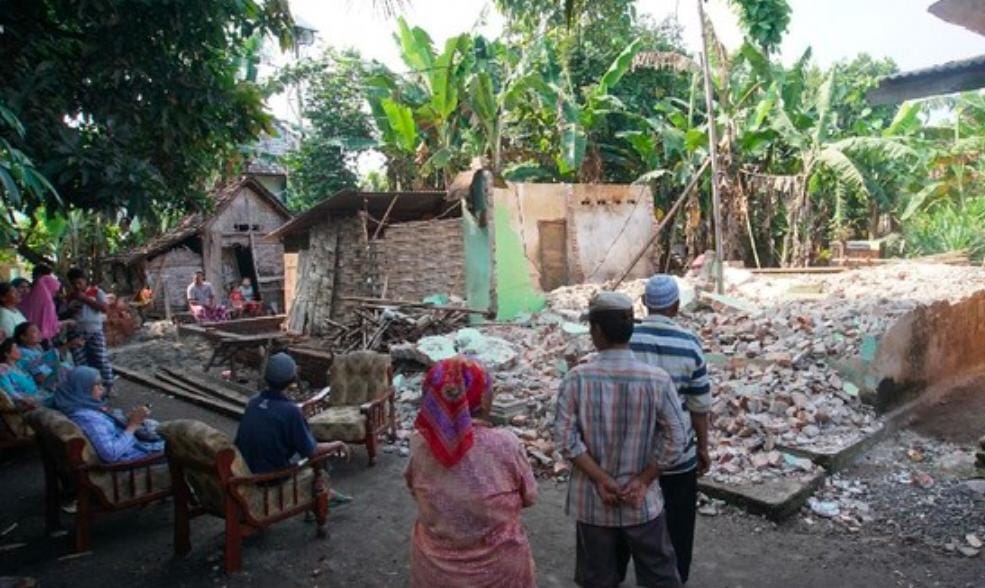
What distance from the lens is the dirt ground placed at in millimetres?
3734

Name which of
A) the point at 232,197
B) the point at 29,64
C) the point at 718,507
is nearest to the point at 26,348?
the point at 29,64

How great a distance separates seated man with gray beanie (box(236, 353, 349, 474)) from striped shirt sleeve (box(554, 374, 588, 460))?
2096 mm

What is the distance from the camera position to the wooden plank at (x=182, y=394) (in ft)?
24.6

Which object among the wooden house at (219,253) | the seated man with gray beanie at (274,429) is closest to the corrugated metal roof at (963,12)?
the seated man with gray beanie at (274,429)

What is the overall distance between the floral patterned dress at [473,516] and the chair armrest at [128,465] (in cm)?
254

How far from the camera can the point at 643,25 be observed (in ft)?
65.5

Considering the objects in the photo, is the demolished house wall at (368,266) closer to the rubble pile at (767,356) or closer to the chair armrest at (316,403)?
the rubble pile at (767,356)

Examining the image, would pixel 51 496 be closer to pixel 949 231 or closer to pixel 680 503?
pixel 680 503

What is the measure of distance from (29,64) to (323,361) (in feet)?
15.1

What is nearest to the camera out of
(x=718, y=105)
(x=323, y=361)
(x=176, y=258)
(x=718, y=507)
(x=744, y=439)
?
(x=718, y=507)

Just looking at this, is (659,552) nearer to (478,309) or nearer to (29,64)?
(29,64)

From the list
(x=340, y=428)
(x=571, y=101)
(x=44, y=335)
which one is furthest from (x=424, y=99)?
(x=340, y=428)

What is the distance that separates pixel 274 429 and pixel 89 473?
1.16 meters

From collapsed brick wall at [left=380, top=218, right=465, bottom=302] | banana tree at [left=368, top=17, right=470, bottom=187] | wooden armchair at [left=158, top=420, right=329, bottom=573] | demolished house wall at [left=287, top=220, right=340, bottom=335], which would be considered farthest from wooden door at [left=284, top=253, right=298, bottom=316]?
wooden armchair at [left=158, top=420, right=329, bottom=573]
